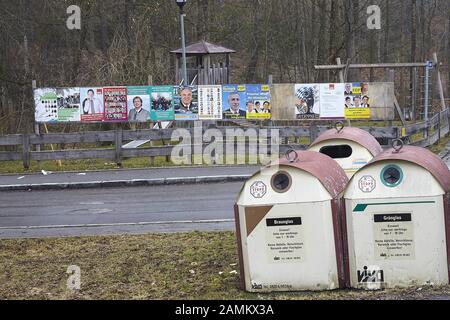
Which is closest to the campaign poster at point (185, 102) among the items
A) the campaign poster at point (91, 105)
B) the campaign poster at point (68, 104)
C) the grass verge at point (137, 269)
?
the campaign poster at point (91, 105)

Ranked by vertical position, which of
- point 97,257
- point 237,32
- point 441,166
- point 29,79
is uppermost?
point 237,32


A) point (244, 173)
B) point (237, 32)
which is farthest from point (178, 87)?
point (237, 32)

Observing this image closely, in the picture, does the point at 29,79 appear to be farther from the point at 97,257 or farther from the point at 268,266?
the point at 268,266

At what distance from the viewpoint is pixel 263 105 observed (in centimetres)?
2212

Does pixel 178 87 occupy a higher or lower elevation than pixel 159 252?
higher

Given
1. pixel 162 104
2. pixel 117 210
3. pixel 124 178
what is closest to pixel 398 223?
pixel 117 210

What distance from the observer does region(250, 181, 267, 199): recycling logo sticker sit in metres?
7.32

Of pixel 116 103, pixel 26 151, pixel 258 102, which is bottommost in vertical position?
pixel 26 151

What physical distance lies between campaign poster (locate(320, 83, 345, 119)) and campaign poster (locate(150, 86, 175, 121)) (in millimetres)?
4653

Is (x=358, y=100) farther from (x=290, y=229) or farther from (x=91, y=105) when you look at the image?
(x=290, y=229)

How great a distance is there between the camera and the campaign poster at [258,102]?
22047 millimetres

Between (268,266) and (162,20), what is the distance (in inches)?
1227

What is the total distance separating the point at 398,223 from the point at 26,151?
630 inches

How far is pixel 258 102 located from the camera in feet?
72.6
